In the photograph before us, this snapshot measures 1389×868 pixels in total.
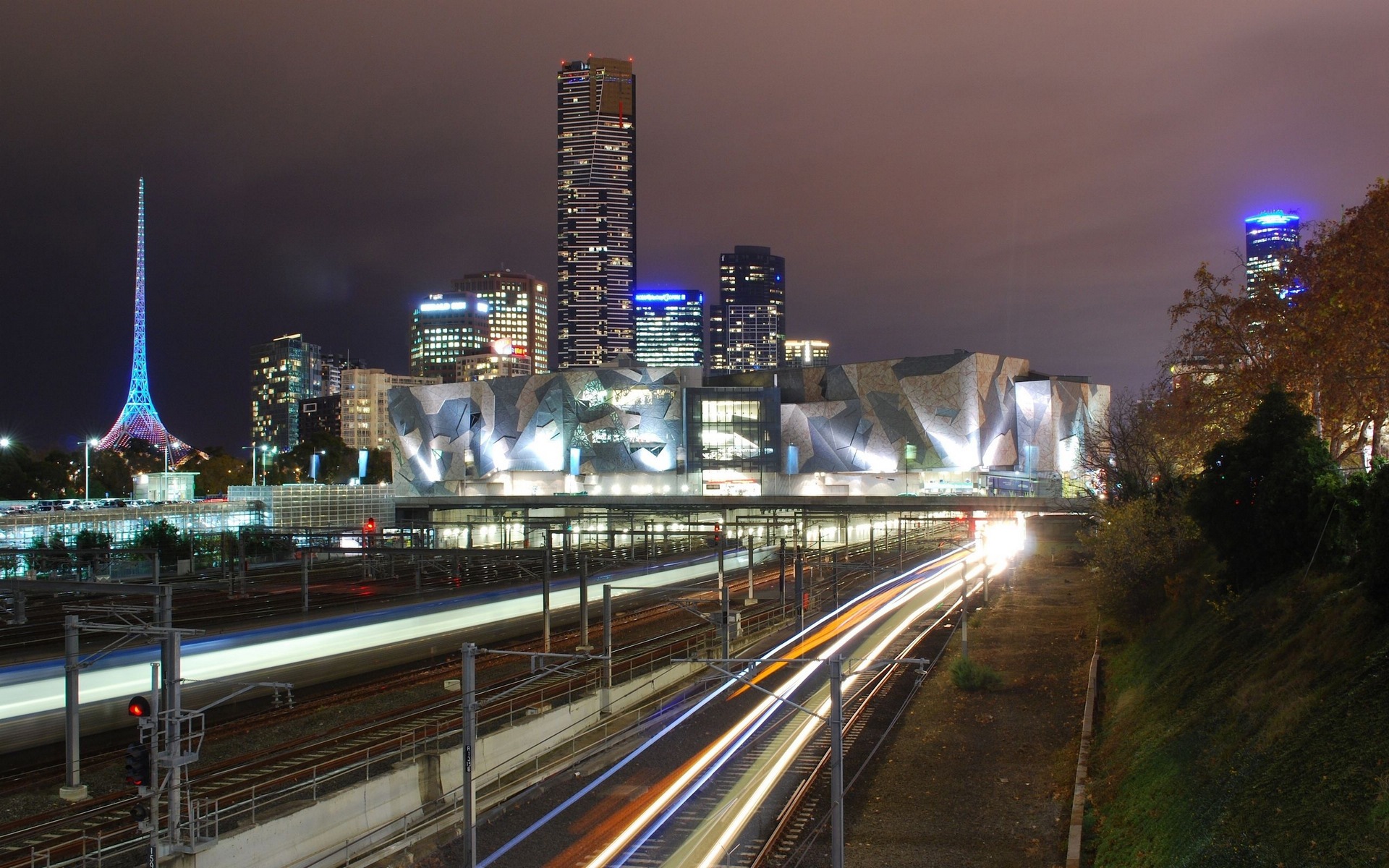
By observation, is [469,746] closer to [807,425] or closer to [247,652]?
[247,652]

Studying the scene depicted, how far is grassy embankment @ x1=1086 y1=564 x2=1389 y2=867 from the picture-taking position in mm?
9641

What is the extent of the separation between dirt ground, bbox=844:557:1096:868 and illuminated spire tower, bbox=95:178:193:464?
430 feet

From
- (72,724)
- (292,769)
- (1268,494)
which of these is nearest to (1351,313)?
(1268,494)

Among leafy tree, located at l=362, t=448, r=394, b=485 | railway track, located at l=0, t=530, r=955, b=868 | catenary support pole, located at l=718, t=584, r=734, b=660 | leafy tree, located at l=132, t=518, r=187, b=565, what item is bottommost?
railway track, located at l=0, t=530, r=955, b=868

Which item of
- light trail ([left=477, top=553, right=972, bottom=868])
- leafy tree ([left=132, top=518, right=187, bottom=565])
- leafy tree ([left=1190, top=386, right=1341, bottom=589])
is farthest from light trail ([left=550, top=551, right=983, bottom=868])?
leafy tree ([left=132, top=518, right=187, bottom=565])

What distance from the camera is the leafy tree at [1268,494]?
19.2 metres

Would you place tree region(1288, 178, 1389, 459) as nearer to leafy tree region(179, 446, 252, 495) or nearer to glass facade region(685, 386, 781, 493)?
glass facade region(685, 386, 781, 493)

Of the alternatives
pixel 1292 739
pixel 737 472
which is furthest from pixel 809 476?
pixel 1292 739

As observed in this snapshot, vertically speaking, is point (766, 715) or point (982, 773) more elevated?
point (766, 715)

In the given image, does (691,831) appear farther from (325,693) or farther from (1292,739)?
(325,693)

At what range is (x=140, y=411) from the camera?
146875 mm

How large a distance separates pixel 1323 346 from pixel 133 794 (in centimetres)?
2600

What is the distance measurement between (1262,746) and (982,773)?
792 centimetres

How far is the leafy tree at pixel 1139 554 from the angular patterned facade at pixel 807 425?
55455 millimetres
